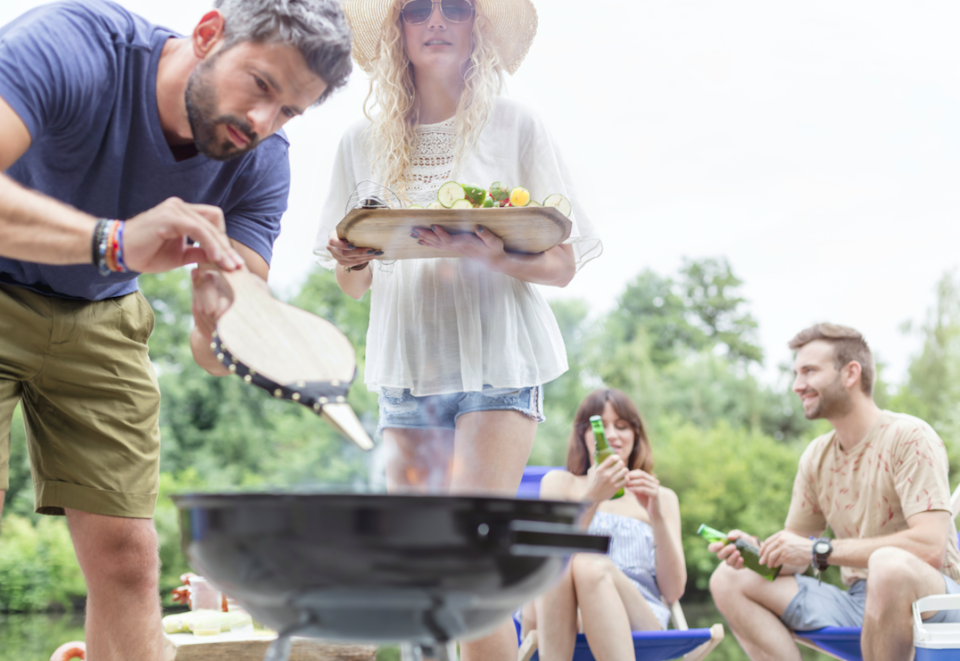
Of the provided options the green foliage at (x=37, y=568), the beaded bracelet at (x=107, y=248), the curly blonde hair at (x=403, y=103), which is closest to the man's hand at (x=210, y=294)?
the beaded bracelet at (x=107, y=248)

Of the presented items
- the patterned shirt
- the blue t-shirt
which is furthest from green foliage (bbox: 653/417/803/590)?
the blue t-shirt

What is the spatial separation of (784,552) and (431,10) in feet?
6.83

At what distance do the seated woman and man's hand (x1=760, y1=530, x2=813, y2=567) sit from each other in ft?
1.03

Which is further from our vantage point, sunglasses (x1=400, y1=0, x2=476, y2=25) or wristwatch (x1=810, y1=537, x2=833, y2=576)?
wristwatch (x1=810, y1=537, x2=833, y2=576)

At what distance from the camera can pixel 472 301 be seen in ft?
5.43

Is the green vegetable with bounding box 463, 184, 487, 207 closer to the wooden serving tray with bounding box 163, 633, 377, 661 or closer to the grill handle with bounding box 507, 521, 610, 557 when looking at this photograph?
the grill handle with bounding box 507, 521, 610, 557

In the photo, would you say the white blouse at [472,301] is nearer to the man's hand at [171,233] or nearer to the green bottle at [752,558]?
the man's hand at [171,233]

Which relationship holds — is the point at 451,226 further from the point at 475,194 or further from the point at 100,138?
the point at 100,138

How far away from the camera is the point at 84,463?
4.78 ft

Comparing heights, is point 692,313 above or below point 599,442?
above

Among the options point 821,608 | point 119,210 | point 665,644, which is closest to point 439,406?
point 119,210

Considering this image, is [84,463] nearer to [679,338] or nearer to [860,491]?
[860,491]

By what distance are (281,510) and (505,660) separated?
2.97 ft

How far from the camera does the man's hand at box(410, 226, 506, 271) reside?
152 centimetres
